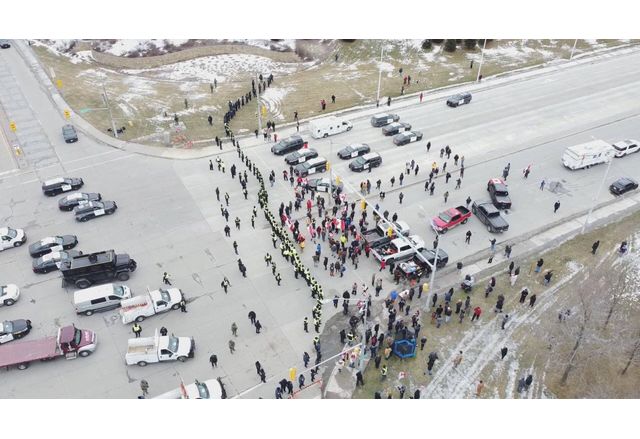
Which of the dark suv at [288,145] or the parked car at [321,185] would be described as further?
the dark suv at [288,145]

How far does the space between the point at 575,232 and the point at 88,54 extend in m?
62.6

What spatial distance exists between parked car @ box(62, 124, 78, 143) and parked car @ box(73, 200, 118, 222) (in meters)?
11.9

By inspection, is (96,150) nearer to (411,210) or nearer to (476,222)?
(411,210)

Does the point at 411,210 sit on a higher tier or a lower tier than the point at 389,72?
lower

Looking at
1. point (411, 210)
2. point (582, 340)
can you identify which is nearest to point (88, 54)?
point (411, 210)

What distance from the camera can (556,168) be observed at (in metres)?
44.5

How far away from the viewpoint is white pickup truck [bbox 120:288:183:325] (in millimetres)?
29438

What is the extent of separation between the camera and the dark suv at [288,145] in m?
45.8

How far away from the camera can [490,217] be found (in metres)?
37.2

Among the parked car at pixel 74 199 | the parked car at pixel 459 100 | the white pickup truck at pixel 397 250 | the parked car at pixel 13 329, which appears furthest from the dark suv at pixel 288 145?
the parked car at pixel 13 329


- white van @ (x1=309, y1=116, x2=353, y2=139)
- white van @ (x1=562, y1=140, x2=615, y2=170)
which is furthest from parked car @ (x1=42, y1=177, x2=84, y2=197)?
white van @ (x1=562, y1=140, x2=615, y2=170)

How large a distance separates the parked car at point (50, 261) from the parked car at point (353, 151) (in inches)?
882

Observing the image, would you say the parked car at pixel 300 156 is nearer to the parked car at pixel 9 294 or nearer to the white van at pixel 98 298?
the white van at pixel 98 298

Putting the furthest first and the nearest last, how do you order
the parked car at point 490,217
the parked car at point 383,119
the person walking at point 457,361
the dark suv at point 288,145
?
1. the parked car at point 383,119
2. the dark suv at point 288,145
3. the parked car at point 490,217
4. the person walking at point 457,361
